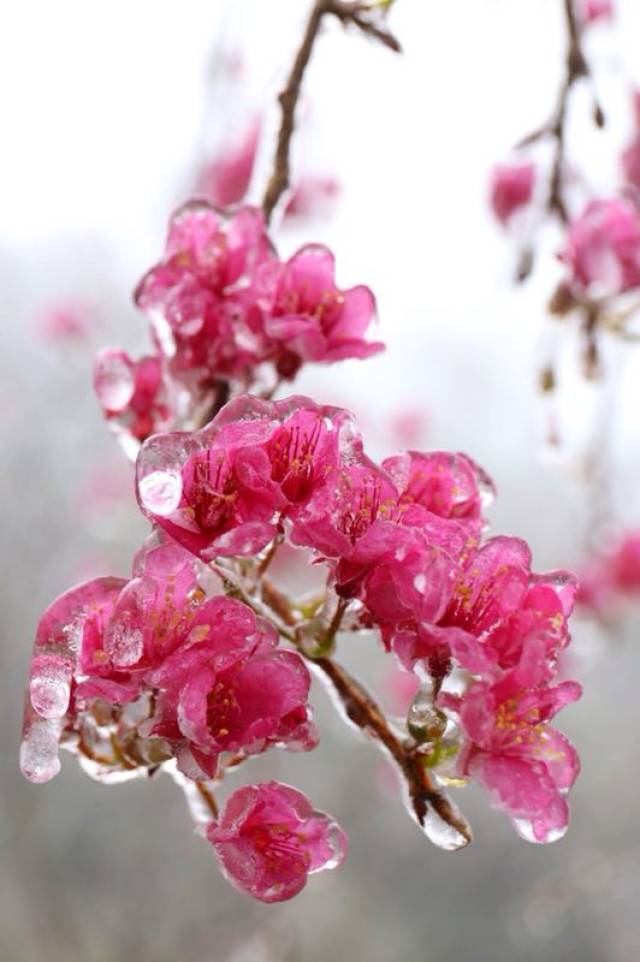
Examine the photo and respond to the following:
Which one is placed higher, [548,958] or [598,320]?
[598,320]

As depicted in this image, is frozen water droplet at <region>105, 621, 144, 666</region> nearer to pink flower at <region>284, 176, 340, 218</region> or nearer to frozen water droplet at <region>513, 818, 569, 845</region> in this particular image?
frozen water droplet at <region>513, 818, 569, 845</region>

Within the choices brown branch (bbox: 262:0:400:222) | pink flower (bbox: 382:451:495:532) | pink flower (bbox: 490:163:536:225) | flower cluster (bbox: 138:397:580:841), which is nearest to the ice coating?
flower cluster (bbox: 138:397:580:841)

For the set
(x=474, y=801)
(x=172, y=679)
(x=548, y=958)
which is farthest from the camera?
(x=474, y=801)

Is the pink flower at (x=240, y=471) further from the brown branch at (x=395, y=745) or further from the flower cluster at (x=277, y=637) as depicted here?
the brown branch at (x=395, y=745)

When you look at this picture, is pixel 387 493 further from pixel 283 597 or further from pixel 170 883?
pixel 170 883

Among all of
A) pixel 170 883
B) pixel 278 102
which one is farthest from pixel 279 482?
pixel 170 883
